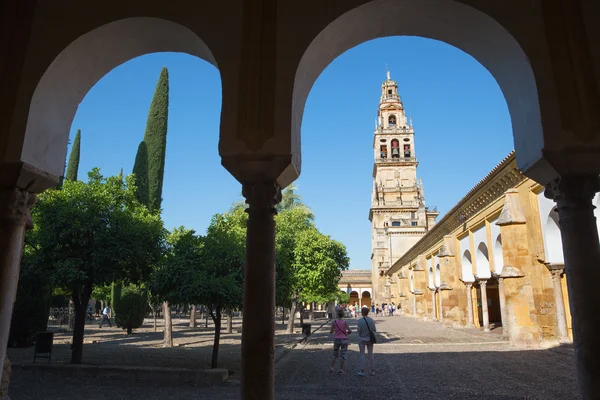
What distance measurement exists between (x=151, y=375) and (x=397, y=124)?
52.8 meters

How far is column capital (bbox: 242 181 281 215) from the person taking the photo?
383cm

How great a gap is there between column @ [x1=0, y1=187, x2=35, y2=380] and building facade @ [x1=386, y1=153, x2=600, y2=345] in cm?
813

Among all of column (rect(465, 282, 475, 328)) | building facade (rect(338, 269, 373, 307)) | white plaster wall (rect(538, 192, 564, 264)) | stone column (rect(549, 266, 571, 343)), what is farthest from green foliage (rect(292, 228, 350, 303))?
building facade (rect(338, 269, 373, 307))

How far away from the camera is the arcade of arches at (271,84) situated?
360cm

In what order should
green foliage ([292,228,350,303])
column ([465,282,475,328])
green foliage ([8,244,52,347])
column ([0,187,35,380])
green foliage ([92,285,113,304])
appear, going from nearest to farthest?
column ([0,187,35,380])
green foliage ([8,244,52,347])
green foliage ([292,228,350,303])
column ([465,282,475,328])
green foliage ([92,285,113,304])

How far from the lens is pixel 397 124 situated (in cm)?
5688

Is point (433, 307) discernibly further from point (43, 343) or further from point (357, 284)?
point (357, 284)

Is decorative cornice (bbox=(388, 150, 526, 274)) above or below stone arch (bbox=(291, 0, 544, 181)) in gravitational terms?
above

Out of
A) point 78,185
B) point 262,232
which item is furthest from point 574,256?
point 78,185

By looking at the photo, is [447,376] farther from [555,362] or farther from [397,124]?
[397,124]

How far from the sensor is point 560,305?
12508 millimetres

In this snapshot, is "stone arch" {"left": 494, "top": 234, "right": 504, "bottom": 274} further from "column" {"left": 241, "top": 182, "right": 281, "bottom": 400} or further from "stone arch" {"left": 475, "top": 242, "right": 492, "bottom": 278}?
"column" {"left": 241, "top": 182, "right": 281, "bottom": 400}

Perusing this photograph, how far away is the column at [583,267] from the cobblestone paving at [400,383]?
415cm

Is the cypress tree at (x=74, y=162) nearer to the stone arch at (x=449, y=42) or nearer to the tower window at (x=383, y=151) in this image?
the stone arch at (x=449, y=42)
